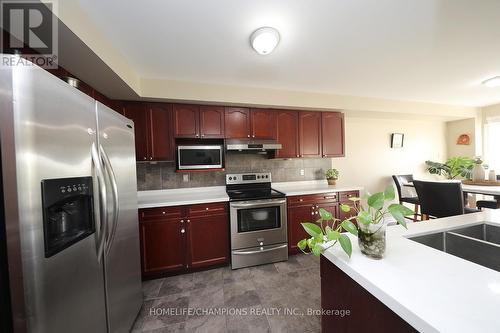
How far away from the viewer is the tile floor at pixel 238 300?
155 centimetres

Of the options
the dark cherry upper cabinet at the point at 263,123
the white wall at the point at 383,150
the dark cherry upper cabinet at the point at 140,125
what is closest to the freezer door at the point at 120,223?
the dark cherry upper cabinet at the point at 140,125

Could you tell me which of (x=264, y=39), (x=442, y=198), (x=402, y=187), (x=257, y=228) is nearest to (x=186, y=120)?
(x=264, y=39)

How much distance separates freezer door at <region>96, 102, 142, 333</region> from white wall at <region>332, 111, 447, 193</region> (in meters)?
3.31

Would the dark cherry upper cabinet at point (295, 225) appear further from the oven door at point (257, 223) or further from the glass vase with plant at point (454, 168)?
the glass vase with plant at point (454, 168)

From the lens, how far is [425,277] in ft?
2.26

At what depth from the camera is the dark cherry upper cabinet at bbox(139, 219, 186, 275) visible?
83.6 inches

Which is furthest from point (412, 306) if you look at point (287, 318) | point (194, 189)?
point (194, 189)

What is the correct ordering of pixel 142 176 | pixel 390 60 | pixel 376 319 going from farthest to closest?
pixel 142 176 < pixel 390 60 < pixel 376 319

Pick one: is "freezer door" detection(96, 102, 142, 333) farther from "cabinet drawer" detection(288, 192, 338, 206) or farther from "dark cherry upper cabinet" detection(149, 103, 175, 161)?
"cabinet drawer" detection(288, 192, 338, 206)

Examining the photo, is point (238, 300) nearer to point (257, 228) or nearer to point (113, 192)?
point (257, 228)

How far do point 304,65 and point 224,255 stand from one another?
2409 millimetres

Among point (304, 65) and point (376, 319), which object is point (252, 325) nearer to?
point (376, 319)

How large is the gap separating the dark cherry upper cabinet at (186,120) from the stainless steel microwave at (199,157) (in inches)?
6.9
